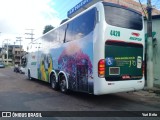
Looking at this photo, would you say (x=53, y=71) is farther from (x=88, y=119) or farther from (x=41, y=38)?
(x=88, y=119)

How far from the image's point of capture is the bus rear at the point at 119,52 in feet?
27.7

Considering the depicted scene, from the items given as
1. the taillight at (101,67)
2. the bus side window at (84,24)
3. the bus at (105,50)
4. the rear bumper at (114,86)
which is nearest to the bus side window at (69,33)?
the bus at (105,50)

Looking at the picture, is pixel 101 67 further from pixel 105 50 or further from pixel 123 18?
pixel 123 18

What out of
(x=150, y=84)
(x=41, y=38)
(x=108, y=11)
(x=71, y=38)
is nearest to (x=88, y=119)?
(x=108, y=11)

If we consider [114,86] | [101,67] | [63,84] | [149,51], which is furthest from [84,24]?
[149,51]

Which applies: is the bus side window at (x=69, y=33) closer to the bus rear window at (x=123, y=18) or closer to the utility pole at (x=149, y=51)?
the bus rear window at (x=123, y=18)

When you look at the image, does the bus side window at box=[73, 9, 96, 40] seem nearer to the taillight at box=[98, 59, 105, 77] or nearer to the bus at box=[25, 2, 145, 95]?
the bus at box=[25, 2, 145, 95]

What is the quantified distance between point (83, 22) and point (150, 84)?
636 centimetres

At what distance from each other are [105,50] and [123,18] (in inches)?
69.6

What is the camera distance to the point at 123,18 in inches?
366

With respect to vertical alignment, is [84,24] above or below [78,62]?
above

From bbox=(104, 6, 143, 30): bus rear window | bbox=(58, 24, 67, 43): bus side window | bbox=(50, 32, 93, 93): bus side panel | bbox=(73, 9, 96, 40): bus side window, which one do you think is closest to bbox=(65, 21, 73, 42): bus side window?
bbox=(50, 32, 93, 93): bus side panel

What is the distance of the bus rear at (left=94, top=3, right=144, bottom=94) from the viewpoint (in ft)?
27.7

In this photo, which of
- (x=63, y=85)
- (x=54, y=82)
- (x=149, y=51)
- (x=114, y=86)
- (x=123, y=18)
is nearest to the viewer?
(x=114, y=86)
